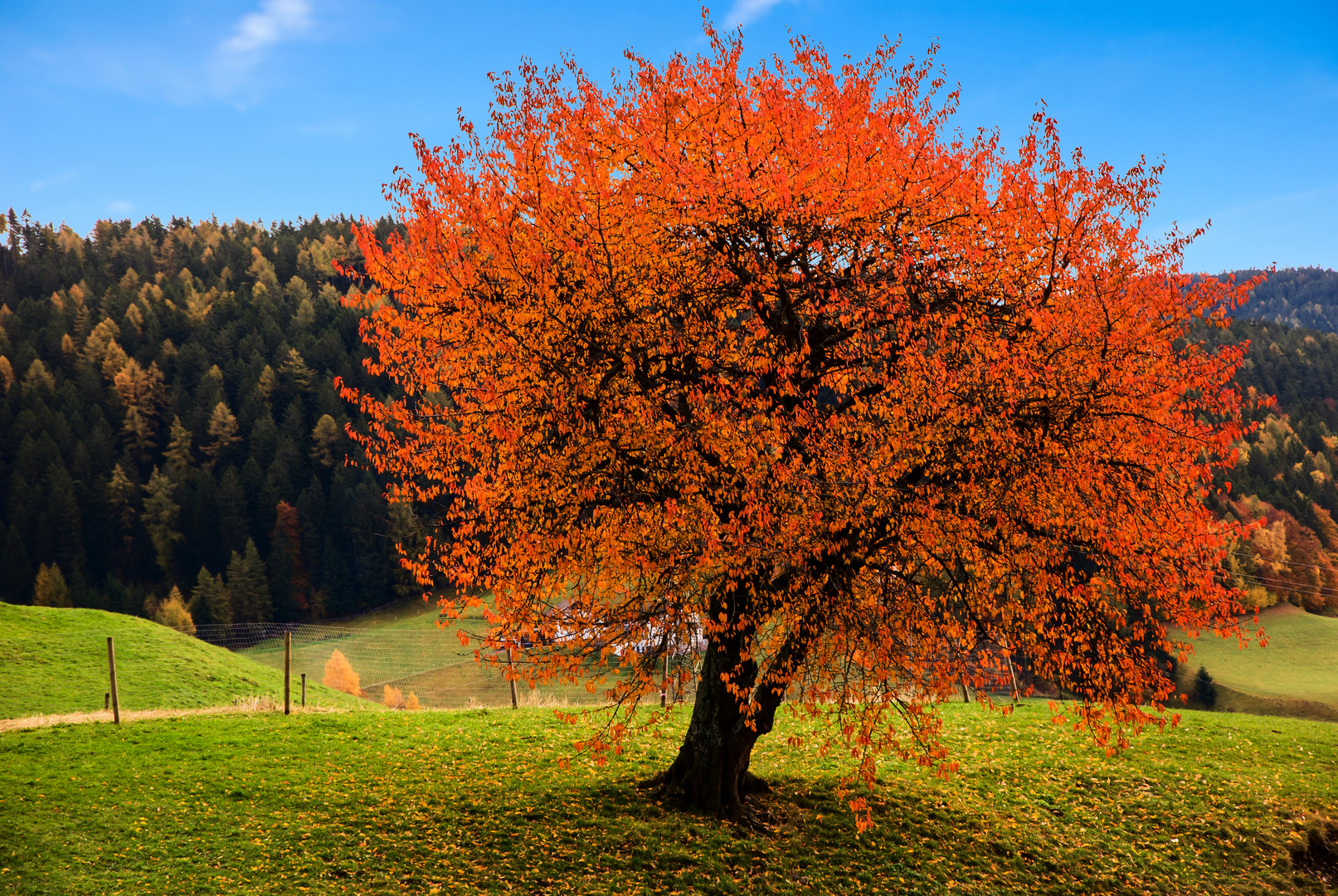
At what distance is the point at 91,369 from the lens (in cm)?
11125

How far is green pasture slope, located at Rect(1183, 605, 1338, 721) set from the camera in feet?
186

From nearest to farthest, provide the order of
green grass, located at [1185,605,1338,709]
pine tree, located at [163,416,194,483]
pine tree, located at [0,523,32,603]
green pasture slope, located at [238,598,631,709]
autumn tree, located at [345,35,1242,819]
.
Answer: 1. autumn tree, located at [345,35,1242,819]
2. green pasture slope, located at [238,598,631,709]
3. green grass, located at [1185,605,1338,709]
4. pine tree, located at [0,523,32,603]
5. pine tree, located at [163,416,194,483]

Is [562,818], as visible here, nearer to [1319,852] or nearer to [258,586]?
[1319,852]

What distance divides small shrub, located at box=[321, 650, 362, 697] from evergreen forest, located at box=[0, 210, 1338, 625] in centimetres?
3151

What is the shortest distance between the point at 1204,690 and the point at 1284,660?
9.87m

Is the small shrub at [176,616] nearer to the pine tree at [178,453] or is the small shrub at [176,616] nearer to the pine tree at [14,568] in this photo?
the pine tree at [14,568]

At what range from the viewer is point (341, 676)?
41719 millimetres

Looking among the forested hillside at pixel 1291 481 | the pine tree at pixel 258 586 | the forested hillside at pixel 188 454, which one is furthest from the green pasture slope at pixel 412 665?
the forested hillside at pixel 1291 481

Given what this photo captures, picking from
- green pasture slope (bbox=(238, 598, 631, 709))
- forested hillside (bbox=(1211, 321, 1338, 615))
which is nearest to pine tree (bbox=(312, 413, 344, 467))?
green pasture slope (bbox=(238, 598, 631, 709))

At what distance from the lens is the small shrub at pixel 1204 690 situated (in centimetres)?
6122

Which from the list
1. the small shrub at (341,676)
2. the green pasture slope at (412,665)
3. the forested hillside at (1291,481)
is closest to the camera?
the small shrub at (341,676)

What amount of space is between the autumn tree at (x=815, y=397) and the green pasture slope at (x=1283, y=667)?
186 ft

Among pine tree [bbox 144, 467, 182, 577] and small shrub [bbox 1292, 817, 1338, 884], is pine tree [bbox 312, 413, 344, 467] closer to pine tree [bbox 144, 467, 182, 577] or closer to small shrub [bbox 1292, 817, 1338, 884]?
pine tree [bbox 144, 467, 182, 577]

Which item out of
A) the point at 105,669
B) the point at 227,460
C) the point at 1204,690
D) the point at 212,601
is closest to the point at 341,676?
the point at 105,669
